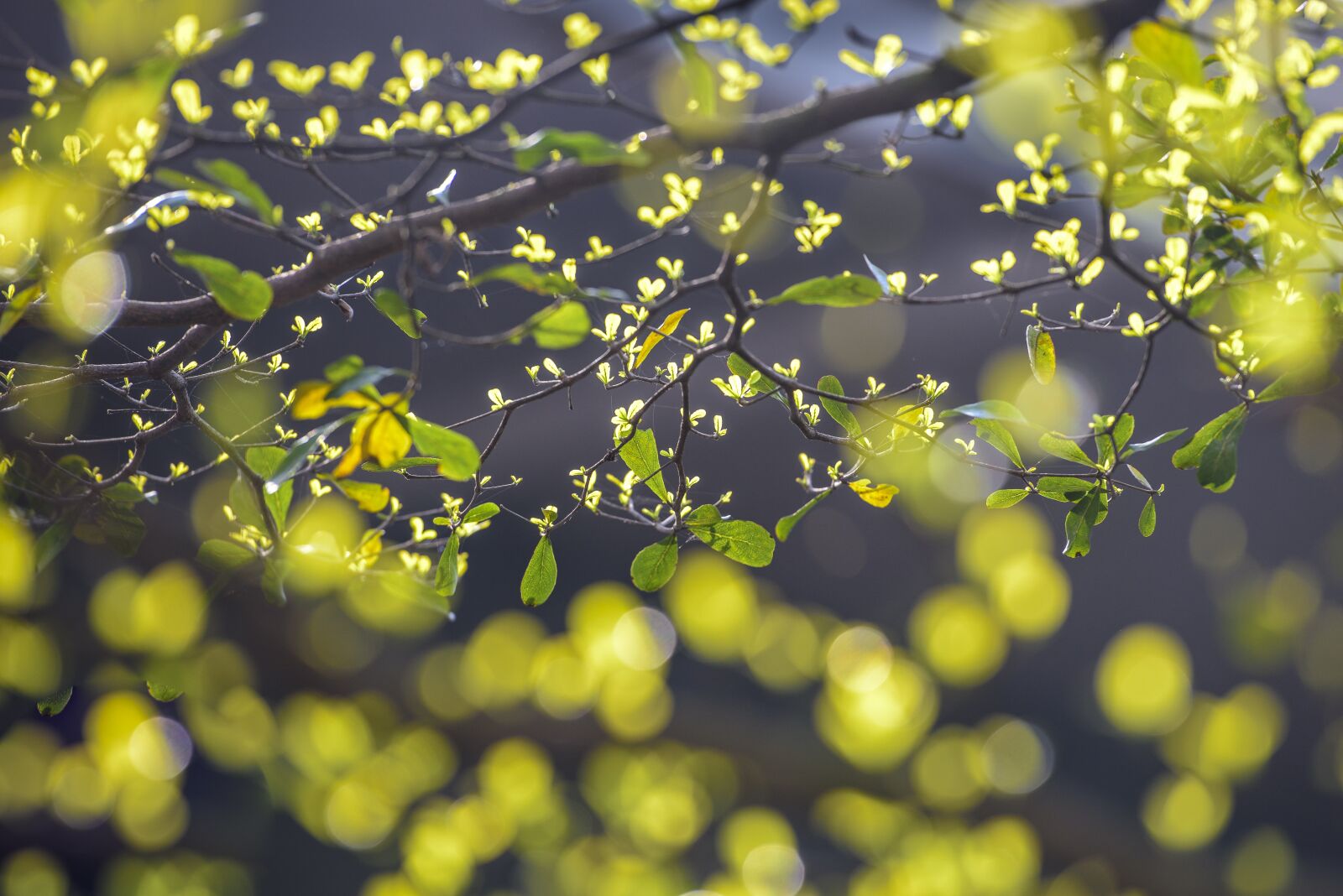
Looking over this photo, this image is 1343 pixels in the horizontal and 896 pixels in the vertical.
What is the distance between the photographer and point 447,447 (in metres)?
0.41

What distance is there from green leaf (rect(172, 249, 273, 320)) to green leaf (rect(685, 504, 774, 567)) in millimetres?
273

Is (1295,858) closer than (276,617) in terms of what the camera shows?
No

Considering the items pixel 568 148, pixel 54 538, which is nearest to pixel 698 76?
pixel 568 148

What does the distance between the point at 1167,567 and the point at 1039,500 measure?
0.47m

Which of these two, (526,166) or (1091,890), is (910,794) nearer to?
(1091,890)

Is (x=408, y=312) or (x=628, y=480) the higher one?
(x=408, y=312)

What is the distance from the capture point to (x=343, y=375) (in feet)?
1.29

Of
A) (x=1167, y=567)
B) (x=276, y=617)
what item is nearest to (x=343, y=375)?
(x=276, y=617)

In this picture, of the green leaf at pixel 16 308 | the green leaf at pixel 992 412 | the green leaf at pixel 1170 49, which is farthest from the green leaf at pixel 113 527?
the green leaf at pixel 1170 49

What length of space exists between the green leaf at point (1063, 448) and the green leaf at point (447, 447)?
1.06ft

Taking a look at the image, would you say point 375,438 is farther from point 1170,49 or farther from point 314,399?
point 1170,49

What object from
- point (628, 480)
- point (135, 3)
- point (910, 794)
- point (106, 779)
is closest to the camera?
point (135, 3)

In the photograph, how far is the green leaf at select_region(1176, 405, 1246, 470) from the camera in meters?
0.50

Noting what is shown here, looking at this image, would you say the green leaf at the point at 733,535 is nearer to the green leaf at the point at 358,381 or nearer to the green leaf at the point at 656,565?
the green leaf at the point at 656,565
